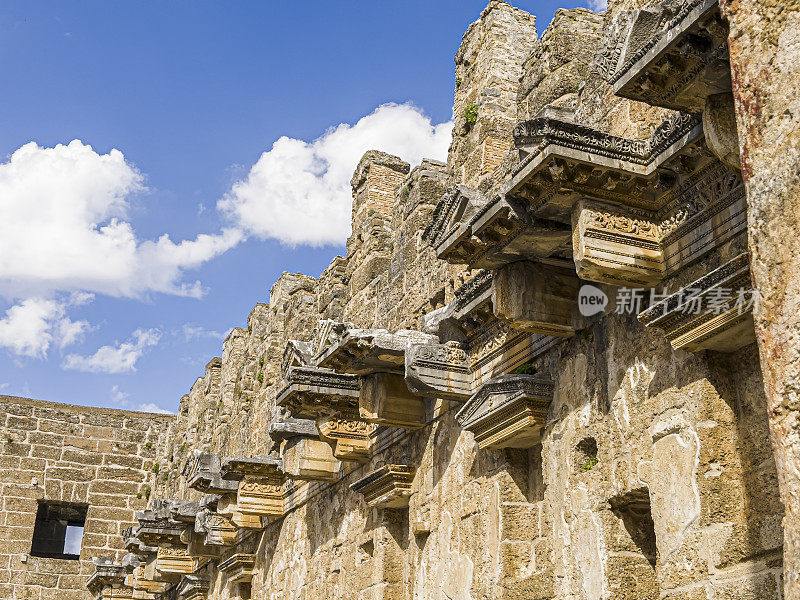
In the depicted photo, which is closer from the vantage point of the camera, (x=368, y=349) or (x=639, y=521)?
(x=639, y=521)

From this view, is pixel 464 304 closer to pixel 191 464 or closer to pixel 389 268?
pixel 389 268

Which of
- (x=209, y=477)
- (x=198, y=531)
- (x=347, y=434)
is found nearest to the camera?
(x=347, y=434)

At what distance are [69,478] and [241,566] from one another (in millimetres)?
8946

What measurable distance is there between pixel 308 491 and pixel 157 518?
540 cm

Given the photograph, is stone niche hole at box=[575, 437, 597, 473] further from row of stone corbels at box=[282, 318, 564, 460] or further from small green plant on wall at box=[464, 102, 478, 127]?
small green plant on wall at box=[464, 102, 478, 127]

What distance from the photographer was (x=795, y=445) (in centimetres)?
344

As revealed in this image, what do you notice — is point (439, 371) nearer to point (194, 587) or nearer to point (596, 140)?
point (596, 140)

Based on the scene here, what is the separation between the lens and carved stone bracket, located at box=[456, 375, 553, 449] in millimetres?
6574

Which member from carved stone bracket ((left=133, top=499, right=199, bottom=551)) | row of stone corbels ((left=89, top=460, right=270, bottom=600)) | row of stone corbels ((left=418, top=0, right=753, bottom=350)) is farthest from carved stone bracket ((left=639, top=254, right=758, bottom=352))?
carved stone bracket ((left=133, top=499, right=199, bottom=551))

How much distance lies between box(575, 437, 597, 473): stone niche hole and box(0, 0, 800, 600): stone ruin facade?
0.04 ft

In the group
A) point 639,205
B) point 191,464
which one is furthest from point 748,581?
point 191,464

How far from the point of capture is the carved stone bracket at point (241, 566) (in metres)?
14.0

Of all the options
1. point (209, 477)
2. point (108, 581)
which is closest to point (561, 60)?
point (209, 477)

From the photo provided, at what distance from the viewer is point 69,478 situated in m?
21.8
